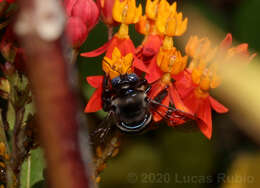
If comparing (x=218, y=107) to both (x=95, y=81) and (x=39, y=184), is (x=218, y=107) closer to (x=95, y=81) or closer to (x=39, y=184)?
(x=95, y=81)

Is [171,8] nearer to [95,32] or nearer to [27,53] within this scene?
[95,32]

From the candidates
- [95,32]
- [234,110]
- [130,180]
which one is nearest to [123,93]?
[95,32]

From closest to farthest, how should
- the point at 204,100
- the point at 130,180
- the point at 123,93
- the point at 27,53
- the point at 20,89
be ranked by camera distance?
the point at 27,53 < the point at 20,89 < the point at 123,93 < the point at 204,100 < the point at 130,180

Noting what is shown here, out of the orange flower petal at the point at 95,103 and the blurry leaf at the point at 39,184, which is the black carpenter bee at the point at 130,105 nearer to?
the orange flower petal at the point at 95,103

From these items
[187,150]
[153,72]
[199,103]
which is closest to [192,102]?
[199,103]

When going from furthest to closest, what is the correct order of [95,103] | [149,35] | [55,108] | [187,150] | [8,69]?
[187,150] → [149,35] → [95,103] → [8,69] → [55,108]

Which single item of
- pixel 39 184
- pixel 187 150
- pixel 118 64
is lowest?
pixel 187 150

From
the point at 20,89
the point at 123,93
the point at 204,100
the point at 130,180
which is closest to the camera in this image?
the point at 20,89

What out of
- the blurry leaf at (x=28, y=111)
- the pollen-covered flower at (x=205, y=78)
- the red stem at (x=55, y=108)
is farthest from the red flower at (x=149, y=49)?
the red stem at (x=55, y=108)
